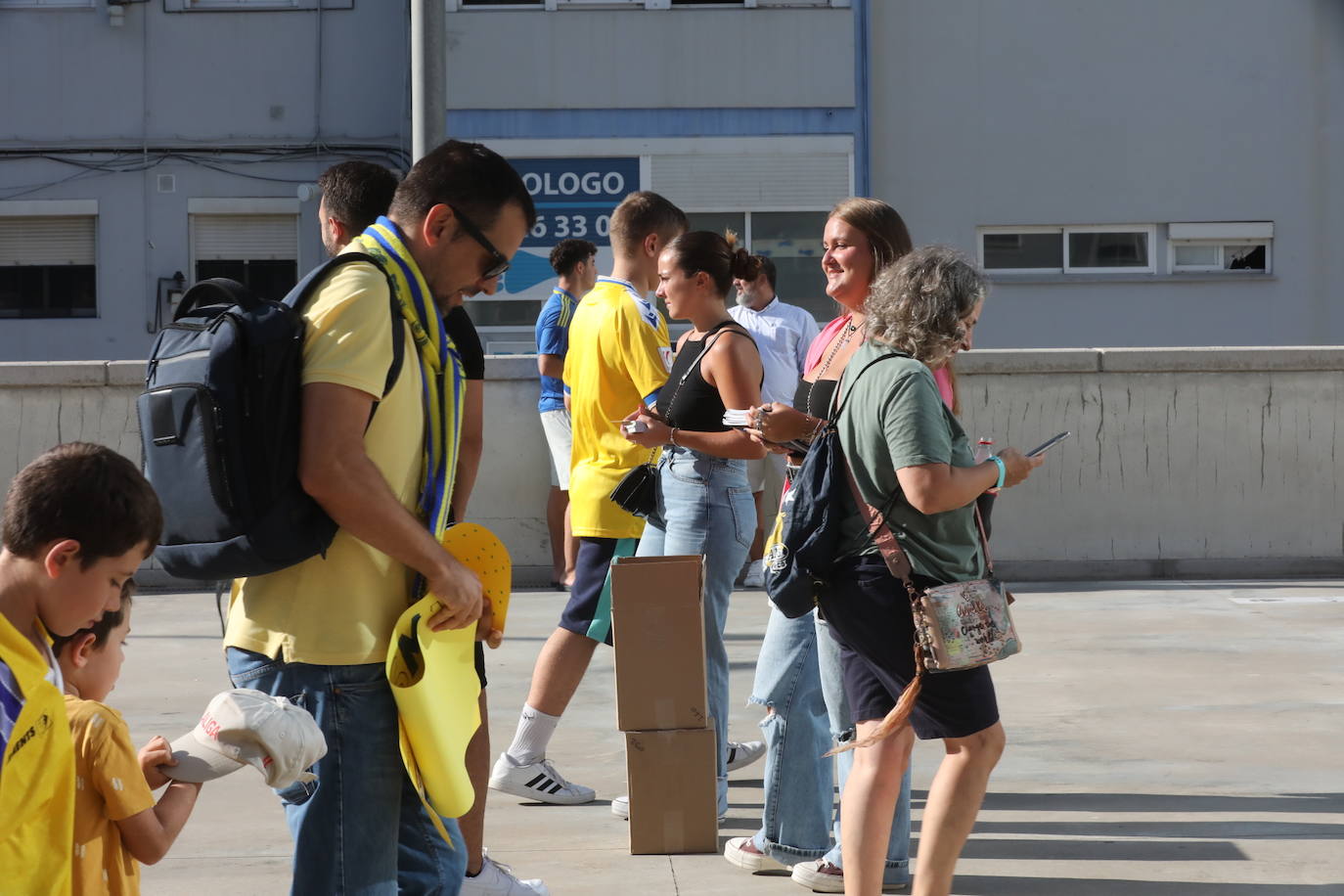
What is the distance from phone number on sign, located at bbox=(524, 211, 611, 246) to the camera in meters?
18.1

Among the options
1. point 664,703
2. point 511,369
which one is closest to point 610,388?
point 664,703

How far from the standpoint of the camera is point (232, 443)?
252 cm

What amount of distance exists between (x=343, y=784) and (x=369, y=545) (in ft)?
1.36

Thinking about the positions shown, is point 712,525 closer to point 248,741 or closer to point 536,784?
point 536,784

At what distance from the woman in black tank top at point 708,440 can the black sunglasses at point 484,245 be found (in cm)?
173

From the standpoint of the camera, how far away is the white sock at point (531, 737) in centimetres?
507

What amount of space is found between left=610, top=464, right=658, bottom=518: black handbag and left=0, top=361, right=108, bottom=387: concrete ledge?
6199 mm

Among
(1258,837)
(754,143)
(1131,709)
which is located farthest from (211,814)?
(754,143)

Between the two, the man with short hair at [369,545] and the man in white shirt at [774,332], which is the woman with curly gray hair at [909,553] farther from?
the man in white shirt at [774,332]

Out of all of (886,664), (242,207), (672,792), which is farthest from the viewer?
(242,207)

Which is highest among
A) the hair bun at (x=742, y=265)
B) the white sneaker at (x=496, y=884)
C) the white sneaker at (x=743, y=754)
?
the hair bun at (x=742, y=265)

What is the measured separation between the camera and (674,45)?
18.5m

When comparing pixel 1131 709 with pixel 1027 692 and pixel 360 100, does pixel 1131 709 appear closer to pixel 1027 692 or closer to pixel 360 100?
pixel 1027 692

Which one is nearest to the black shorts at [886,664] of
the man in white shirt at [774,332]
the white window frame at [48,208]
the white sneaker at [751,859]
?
the white sneaker at [751,859]
